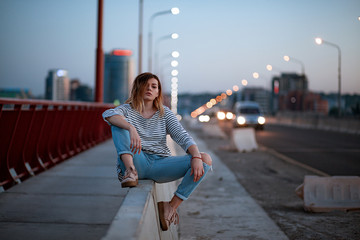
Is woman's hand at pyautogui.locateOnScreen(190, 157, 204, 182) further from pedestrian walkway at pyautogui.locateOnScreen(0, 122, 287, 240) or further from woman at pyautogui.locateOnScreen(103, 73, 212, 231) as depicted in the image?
pedestrian walkway at pyautogui.locateOnScreen(0, 122, 287, 240)

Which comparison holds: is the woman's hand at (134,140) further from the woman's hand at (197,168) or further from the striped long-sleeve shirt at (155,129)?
the woman's hand at (197,168)

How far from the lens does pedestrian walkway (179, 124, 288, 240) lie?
217 inches

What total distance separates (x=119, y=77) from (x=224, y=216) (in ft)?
466

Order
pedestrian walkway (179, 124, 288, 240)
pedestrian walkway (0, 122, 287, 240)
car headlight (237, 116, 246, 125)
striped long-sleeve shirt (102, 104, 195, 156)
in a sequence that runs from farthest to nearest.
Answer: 1. car headlight (237, 116, 246, 125)
2. pedestrian walkway (179, 124, 288, 240)
3. pedestrian walkway (0, 122, 287, 240)
4. striped long-sleeve shirt (102, 104, 195, 156)

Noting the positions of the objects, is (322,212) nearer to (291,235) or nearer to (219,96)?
(291,235)

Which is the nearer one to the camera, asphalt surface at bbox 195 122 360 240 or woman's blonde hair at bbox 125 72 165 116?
woman's blonde hair at bbox 125 72 165 116

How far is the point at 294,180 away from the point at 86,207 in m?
5.56

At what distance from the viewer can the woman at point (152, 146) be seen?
4.09m

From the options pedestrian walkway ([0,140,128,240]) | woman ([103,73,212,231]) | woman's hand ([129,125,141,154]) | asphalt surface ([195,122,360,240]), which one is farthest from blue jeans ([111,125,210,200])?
asphalt surface ([195,122,360,240])

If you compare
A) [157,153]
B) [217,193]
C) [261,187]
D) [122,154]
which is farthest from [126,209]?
[261,187]

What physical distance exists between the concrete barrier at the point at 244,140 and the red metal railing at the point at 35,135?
6119mm

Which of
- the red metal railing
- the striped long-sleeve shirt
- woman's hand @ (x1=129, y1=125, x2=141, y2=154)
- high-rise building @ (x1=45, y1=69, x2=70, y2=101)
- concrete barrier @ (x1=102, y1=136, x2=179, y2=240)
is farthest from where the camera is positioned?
high-rise building @ (x1=45, y1=69, x2=70, y2=101)

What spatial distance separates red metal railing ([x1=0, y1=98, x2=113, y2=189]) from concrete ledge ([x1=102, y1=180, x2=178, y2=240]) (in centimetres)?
314

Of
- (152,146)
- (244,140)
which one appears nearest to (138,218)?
(152,146)
